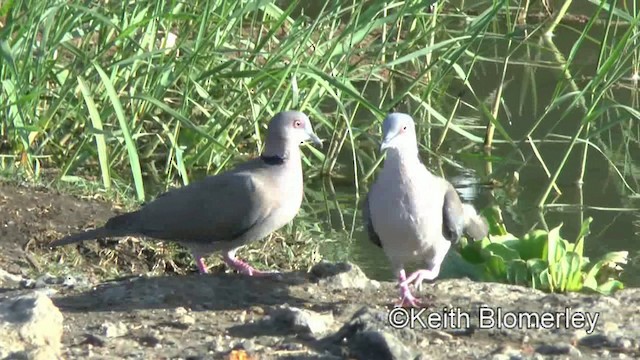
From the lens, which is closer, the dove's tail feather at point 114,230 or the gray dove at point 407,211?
the gray dove at point 407,211

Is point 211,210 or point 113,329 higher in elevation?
point 211,210

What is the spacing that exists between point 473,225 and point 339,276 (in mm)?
587

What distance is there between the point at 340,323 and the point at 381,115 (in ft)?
6.25

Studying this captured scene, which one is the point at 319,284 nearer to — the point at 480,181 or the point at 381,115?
the point at 381,115

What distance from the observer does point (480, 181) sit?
7.52m

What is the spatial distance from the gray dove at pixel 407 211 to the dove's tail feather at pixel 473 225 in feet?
0.35

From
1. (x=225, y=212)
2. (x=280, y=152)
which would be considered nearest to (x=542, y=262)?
(x=280, y=152)

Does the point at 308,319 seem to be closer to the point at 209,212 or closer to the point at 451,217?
the point at 451,217

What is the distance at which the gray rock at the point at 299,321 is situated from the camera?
13.4ft

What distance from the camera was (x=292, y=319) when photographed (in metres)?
4.09

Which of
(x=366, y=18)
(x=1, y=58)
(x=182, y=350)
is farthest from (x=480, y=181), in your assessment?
(x=182, y=350)

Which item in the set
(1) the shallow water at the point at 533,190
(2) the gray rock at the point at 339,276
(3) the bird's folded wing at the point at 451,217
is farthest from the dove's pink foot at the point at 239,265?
(1) the shallow water at the point at 533,190

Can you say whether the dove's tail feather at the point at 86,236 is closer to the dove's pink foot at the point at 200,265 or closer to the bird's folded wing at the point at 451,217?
the dove's pink foot at the point at 200,265

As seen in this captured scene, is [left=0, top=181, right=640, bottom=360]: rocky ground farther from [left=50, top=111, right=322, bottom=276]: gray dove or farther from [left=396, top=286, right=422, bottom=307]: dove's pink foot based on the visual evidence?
[left=50, top=111, right=322, bottom=276]: gray dove
